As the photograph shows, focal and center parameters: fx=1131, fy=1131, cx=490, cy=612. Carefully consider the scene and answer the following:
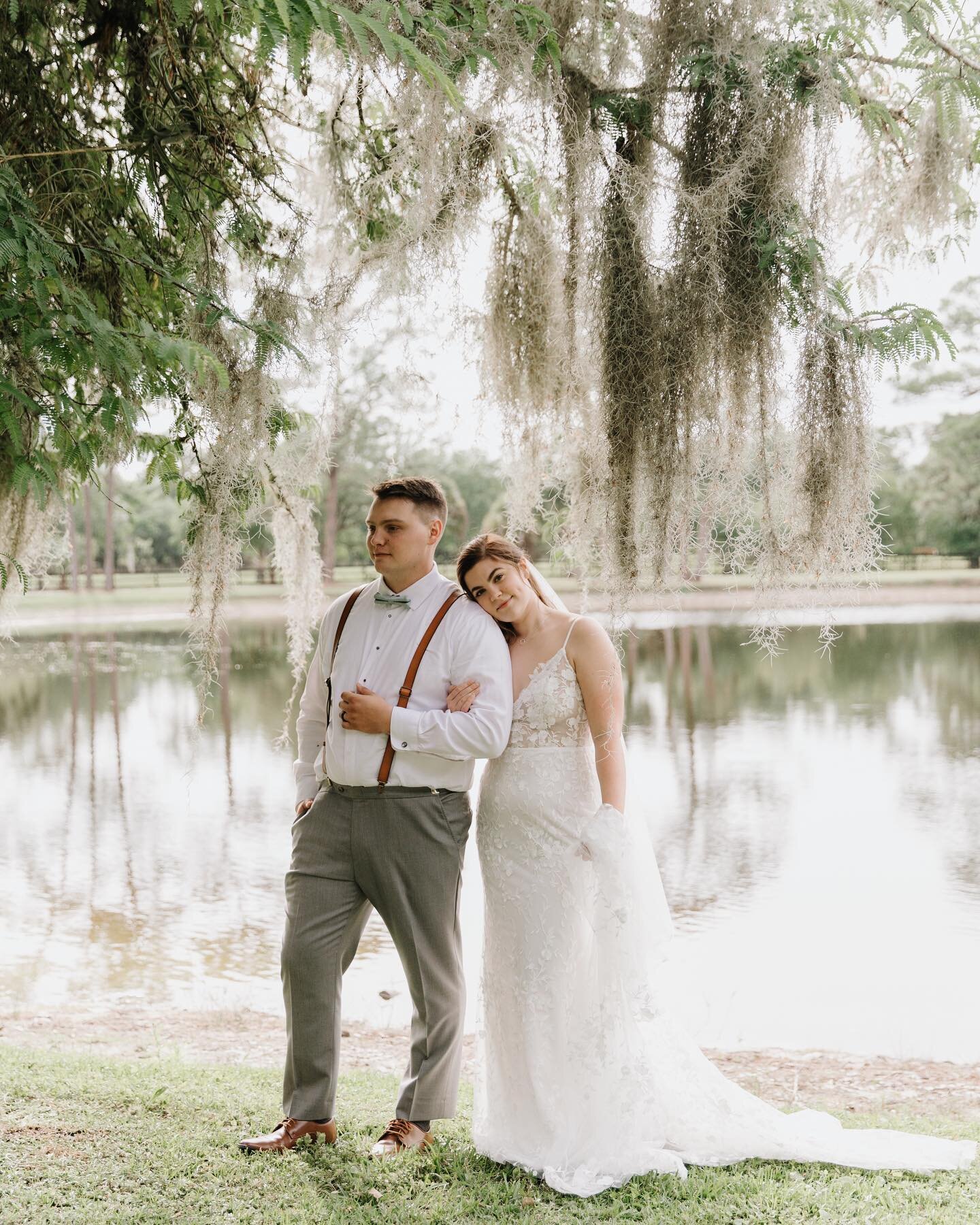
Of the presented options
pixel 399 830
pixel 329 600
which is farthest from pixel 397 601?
pixel 329 600

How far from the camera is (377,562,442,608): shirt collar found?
3340mm

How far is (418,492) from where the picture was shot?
3340 mm

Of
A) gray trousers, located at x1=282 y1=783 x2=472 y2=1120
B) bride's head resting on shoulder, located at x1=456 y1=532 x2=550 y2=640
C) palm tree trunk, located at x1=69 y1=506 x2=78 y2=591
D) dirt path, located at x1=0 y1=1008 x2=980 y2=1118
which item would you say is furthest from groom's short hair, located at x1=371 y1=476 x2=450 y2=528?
dirt path, located at x1=0 y1=1008 x2=980 y2=1118

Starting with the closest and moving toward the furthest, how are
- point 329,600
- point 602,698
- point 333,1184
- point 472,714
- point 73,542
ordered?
point 333,1184 < point 472,714 < point 602,698 < point 73,542 < point 329,600

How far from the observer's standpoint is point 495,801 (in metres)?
3.26

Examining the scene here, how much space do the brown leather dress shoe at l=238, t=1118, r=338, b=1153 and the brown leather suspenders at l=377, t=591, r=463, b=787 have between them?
998mm

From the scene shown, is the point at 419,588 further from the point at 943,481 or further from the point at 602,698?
the point at 943,481

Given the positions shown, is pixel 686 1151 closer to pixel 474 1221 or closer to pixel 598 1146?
pixel 598 1146

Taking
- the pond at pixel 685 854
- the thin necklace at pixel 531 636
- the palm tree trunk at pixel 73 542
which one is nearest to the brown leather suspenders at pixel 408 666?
the thin necklace at pixel 531 636

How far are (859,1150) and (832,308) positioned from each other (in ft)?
8.11

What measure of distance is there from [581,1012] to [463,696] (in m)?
0.93

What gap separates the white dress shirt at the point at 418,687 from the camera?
10.1ft

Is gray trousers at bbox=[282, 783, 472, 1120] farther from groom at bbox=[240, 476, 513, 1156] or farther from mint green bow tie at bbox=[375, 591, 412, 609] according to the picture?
mint green bow tie at bbox=[375, 591, 412, 609]

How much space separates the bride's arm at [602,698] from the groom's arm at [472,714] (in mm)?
211
